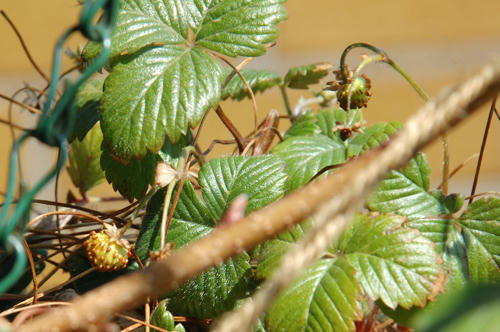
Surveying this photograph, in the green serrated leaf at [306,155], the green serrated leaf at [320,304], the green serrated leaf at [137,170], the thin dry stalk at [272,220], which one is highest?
the thin dry stalk at [272,220]

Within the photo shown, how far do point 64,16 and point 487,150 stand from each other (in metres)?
1.30

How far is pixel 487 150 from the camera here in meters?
1.66

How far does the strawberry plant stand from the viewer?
0.41 meters

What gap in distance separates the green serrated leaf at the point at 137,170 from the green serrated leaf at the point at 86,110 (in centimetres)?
3

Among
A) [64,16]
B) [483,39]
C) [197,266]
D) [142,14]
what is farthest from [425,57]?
[197,266]

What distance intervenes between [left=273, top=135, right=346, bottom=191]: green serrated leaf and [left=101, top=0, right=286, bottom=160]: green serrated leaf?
0.29 ft

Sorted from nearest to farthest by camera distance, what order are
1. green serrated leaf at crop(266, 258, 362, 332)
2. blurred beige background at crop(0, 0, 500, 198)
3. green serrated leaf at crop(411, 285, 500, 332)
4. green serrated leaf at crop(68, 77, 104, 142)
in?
1. green serrated leaf at crop(411, 285, 500, 332)
2. green serrated leaf at crop(266, 258, 362, 332)
3. green serrated leaf at crop(68, 77, 104, 142)
4. blurred beige background at crop(0, 0, 500, 198)

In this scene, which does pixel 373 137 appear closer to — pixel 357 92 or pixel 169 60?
pixel 357 92

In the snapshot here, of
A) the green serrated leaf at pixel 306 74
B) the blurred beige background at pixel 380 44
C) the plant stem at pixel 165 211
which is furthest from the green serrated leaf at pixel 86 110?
the blurred beige background at pixel 380 44

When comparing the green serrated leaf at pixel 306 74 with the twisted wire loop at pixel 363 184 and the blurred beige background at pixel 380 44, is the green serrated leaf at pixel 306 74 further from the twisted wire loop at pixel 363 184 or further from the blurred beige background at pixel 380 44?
the blurred beige background at pixel 380 44

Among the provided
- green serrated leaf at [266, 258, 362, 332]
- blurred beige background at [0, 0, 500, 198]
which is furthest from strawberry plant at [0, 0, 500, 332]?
blurred beige background at [0, 0, 500, 198]

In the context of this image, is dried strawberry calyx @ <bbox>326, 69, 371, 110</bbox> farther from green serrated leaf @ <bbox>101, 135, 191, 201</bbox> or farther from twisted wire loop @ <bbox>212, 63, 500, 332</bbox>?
twisted wire loop @ <bbox>212, 63, 500, 332</bbox>

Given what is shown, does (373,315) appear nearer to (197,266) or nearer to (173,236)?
(173,236)

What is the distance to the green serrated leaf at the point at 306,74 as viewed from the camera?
605 mm
